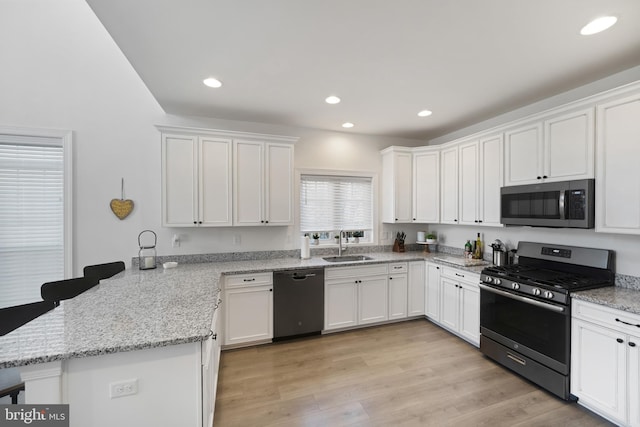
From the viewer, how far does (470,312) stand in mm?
3086

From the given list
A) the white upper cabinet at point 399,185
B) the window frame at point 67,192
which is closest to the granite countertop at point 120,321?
the window frame at point 67,192

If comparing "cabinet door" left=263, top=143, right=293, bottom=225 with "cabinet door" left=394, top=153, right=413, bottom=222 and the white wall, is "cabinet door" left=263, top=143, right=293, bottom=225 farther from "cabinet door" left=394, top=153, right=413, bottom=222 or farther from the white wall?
"cabinet door" left=394, top=153, right=413, bottom=222

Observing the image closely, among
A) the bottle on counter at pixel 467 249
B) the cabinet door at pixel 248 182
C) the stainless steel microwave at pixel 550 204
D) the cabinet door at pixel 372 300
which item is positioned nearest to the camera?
the stainless steel microwave at pixel 550 204

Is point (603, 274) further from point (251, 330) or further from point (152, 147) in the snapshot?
point (152, 147)

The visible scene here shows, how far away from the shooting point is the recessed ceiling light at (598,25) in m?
1.69

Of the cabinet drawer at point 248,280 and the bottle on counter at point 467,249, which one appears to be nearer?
the cabinet drawer at point 248,280

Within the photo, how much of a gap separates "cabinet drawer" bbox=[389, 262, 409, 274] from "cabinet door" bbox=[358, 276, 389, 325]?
0.15 meters

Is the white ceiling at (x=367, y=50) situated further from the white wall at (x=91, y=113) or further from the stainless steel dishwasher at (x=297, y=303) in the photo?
the stainless steel dishwasher at (x=297, y=303)

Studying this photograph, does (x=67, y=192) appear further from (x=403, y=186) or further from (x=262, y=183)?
(x=403, y=186)

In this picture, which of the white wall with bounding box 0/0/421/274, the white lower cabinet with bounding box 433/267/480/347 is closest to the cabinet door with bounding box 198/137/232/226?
the white wall with bounding box 0/0/421/274

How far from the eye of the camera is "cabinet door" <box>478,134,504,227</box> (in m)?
3.09

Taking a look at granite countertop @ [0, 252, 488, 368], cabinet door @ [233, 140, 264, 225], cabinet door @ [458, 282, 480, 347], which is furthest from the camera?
cabinet door @ [233, 140, 264, 225]

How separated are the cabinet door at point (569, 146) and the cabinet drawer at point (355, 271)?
2027 mm

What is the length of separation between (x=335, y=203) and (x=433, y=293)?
1860mm
